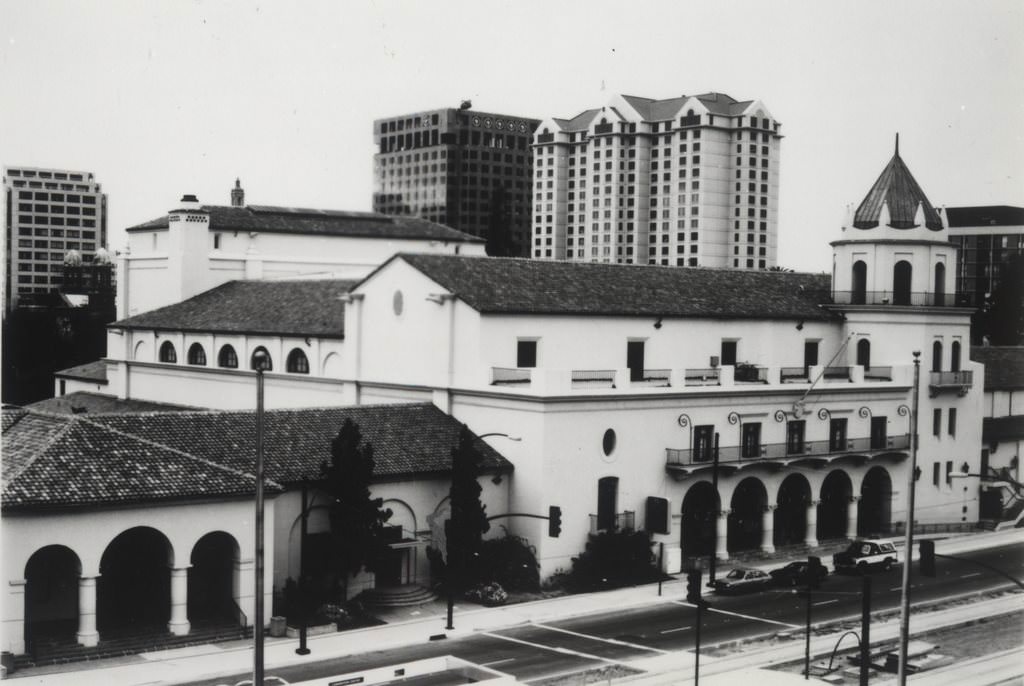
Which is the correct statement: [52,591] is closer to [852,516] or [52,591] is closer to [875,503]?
[852,516]

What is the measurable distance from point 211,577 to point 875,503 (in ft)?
108

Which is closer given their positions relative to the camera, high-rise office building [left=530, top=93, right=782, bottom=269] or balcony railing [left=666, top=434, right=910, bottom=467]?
balcony railing [left=666, top=434, right=910, bottom=467]

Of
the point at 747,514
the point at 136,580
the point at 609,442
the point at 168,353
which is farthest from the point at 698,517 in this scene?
the point at 168,353

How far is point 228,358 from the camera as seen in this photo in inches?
2628

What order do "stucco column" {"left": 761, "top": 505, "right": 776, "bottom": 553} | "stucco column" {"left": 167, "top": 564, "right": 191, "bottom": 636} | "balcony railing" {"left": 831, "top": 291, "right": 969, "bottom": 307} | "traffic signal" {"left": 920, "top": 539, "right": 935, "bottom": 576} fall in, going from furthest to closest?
"balcony railing" {"left": 831, "top": 291, "right": 969, "bottom": 307}
"stucco column" {"left": 761, "top": 505, "right": 776, "bottom": 553}
"stucco column" {"left": 167, "top": 564, "right": 191, "bottom": 636}
"traffic signal" {"left": 920, "top": 539, "right": 935, "bottom": 576}

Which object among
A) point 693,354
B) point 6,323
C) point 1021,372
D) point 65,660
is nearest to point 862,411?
point 693,354

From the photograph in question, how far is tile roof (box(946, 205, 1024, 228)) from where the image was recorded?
116 m

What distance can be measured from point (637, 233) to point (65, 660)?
127990 millimetres

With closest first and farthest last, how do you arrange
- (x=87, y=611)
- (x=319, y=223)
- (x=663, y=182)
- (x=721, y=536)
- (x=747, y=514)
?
(x=87, y=611)
(x=721, y=536)
(x=747, y=514)
(x=319, y=223)
(x=663, y=182)

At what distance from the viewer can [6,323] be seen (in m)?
104

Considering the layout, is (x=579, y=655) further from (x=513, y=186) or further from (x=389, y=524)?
(x=513, y=186)

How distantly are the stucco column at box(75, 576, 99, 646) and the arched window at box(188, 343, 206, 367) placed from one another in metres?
32.7

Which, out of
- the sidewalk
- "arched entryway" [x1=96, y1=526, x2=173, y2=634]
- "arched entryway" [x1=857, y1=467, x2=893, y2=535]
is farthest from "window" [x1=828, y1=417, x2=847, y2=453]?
"arched entryway" [x1=96, y1=526, x2=173, y2=634]

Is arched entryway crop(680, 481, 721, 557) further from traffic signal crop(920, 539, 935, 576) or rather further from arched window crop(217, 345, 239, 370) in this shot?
arched window crop(217, 345, 239, 370)
